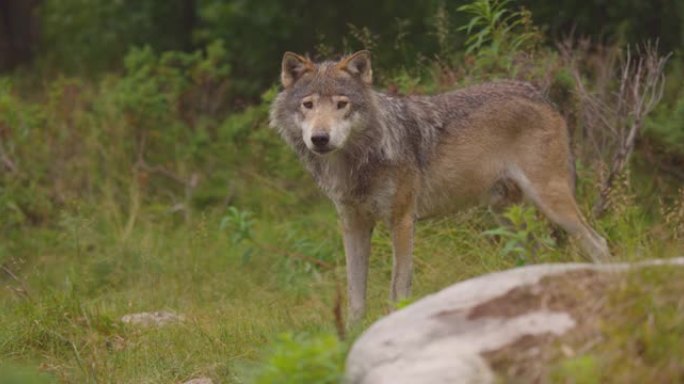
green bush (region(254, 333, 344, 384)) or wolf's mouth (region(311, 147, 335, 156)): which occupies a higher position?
wolf's mouth (region(311, 147, 335, 156))

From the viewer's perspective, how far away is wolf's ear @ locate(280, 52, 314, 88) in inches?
258

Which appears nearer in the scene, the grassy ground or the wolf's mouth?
the grassy ground

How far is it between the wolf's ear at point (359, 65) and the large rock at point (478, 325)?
8.80ft

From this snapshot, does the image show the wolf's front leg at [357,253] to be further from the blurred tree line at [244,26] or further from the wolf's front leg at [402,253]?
the blurred tree line at [244,26]

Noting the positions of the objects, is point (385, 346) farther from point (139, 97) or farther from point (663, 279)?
point (139, 97)

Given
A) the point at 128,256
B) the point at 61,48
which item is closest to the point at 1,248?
the point at 128,256

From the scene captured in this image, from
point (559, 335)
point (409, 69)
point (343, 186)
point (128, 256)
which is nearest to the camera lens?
point (559, 335)

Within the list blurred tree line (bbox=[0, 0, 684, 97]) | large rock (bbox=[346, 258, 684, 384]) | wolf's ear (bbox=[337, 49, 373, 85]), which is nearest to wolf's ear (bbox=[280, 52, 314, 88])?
wolf's ear (bbox=[337, 49, 373, 85])

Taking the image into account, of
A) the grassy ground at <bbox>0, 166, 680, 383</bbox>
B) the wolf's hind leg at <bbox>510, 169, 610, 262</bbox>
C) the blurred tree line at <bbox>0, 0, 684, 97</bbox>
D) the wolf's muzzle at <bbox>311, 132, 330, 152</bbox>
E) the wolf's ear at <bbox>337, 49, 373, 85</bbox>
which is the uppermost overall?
the wolf's ear at <bbox>337, 49, 373, 85</bbox>

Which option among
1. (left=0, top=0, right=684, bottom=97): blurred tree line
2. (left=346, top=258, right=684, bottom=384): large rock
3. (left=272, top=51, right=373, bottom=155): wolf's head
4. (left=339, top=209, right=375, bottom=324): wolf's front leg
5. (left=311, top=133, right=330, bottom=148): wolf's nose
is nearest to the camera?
(left=346, top=258, right=684, bottom=384): large rock

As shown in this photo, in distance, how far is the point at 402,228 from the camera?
6.55 metres

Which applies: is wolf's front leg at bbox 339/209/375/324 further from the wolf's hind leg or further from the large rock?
the large rock

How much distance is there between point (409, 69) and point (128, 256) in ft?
9.70

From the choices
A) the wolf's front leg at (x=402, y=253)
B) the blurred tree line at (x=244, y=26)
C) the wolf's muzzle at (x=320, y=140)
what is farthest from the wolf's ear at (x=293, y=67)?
the blurred tree line at (x=244, y=26)
